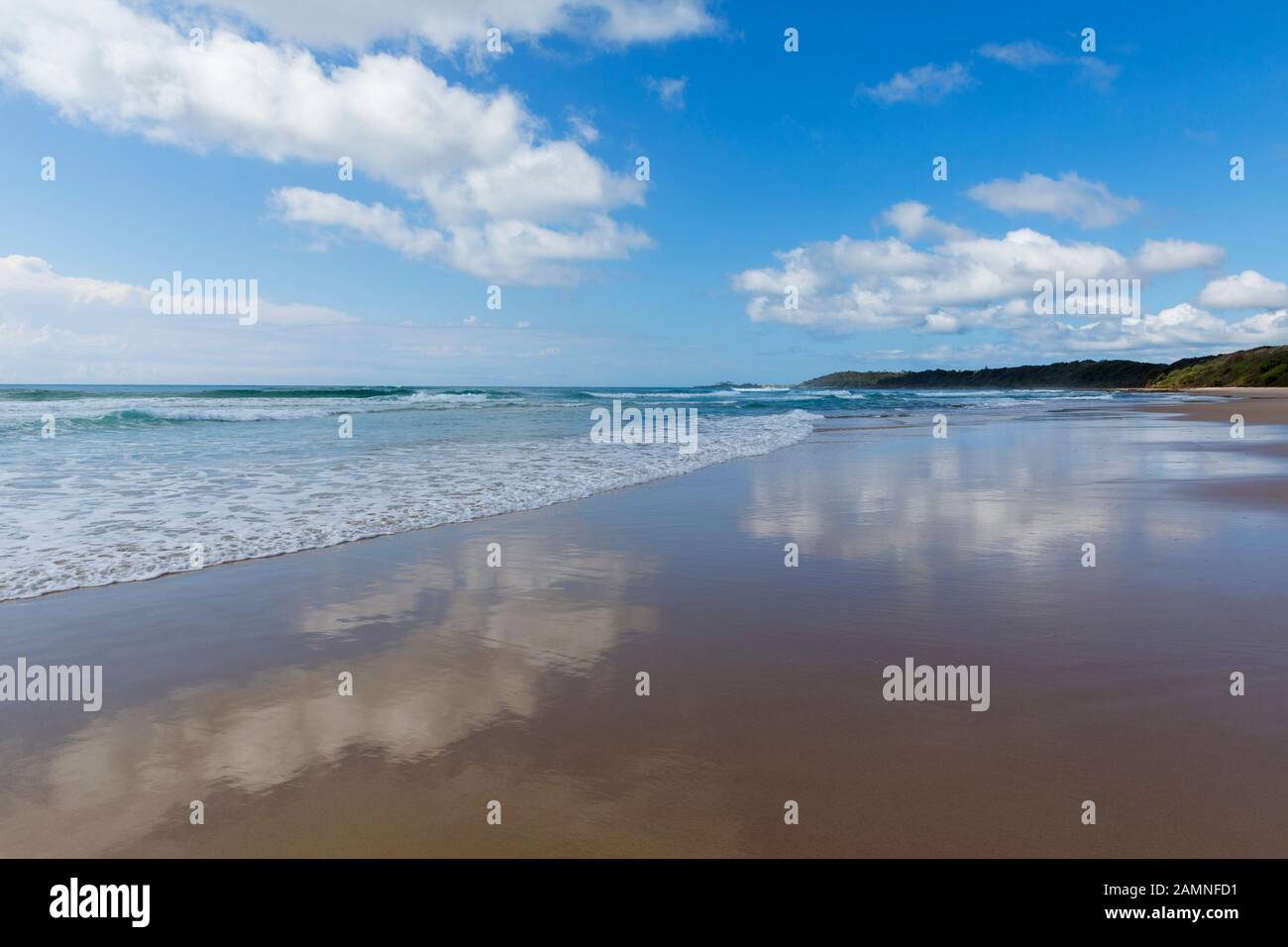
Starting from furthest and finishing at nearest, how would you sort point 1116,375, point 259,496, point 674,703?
1. point 1116,375
2. point 259,496
3. point 674,703

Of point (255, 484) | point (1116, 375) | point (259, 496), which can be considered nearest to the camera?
point (259, 496)

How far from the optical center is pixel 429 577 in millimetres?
6531

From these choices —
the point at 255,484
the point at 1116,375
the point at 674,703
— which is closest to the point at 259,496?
the point at 255,484

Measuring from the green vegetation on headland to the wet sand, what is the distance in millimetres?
77735

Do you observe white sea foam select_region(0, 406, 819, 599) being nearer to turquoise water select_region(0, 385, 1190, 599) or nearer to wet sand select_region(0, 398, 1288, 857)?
turquoise water select_region(0, 385, 1190, 599)

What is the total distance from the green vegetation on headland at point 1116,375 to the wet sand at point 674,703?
77.7 m

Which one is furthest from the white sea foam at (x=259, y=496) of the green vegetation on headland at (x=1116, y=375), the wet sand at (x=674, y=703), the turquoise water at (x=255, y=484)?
the green vegetation on headland at (x=1116, y=375)

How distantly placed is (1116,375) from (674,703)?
125m

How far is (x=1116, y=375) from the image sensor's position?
107 m

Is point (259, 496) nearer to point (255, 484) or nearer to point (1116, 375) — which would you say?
point (255, 484)

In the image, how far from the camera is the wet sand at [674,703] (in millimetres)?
2811
